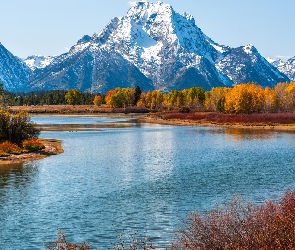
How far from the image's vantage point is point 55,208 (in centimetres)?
3206

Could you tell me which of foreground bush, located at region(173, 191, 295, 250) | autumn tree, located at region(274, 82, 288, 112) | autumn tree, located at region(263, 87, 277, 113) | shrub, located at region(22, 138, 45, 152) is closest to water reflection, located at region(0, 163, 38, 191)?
shrub, located at region(22, 138, 45, 152)

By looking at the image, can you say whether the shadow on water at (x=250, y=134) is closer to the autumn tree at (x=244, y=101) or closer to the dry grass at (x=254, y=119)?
the dry grass at (x=254, y=119)

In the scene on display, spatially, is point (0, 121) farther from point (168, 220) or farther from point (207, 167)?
point (168, 220)

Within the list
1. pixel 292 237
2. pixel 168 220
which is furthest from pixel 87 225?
pixel 292 237

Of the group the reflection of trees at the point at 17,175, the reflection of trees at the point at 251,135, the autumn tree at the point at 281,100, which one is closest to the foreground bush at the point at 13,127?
the reflection of trees at the point at 17,175

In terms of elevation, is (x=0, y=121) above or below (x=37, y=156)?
above

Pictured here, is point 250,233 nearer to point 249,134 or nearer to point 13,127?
point 13,127

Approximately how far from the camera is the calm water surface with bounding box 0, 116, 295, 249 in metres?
26.9

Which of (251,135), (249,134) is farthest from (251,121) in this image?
(251,135)

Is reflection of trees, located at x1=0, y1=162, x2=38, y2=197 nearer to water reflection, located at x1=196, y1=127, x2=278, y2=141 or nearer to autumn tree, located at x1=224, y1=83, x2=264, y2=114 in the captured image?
→ water reflection, located at x1=196, y1=127, x2=278, y2=141

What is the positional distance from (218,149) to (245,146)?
21.5 ft

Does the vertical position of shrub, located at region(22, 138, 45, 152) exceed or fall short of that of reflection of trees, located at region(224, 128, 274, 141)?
it falls short

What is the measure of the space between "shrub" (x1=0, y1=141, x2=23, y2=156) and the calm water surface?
514 cm

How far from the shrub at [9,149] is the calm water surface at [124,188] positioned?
5.14 m
